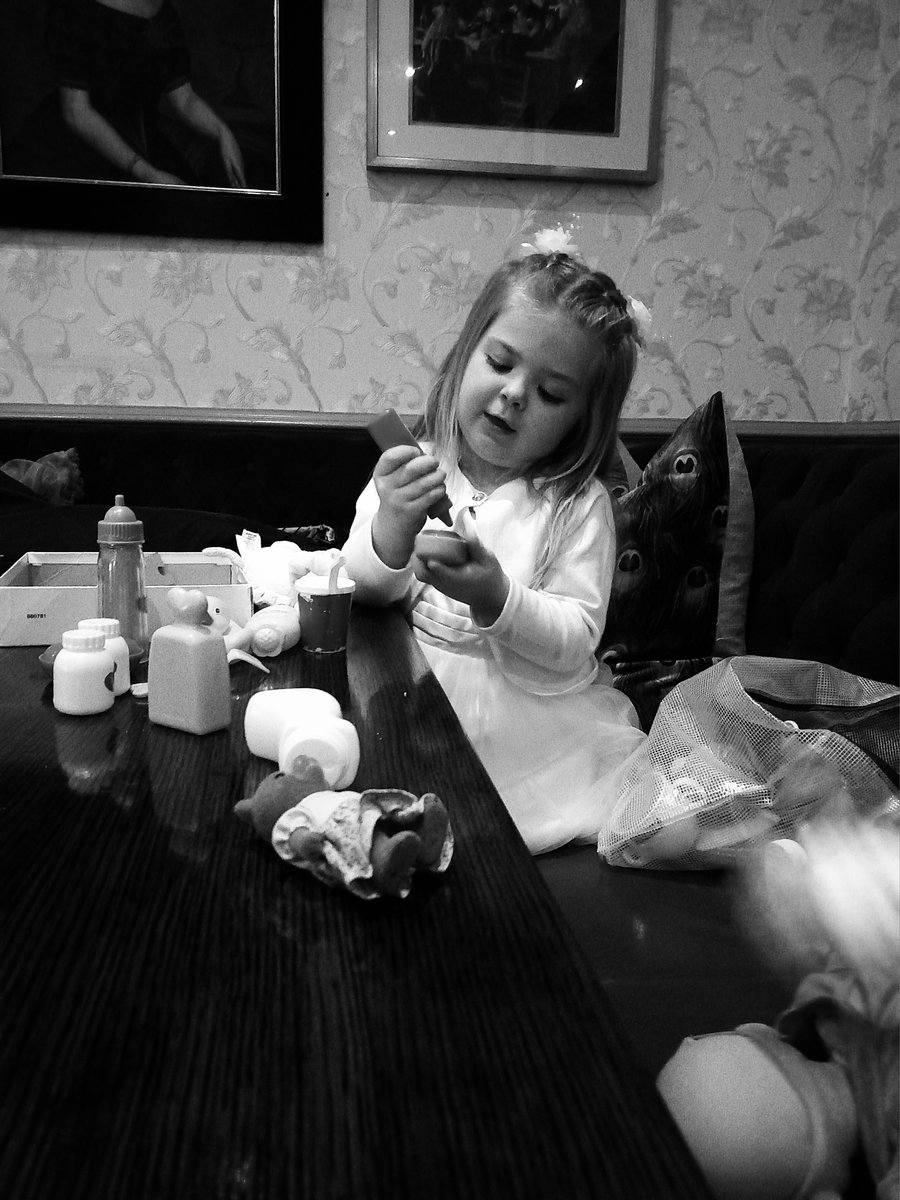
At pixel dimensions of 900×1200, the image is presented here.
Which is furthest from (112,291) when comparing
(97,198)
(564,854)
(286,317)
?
(564,854)

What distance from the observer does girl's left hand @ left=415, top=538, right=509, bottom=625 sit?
841 millimetres

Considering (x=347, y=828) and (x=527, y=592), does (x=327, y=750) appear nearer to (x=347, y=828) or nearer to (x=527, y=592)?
(x=347, y=828)

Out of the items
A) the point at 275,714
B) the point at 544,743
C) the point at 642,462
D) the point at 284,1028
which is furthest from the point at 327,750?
the point at 642,462

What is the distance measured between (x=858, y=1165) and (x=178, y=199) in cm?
192

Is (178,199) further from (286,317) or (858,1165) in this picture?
(858,1165)

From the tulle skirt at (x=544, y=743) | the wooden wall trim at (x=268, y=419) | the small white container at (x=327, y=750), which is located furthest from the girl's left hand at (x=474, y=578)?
the wooden wall trim at (x=268, y=419)

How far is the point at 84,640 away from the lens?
24.0 inches

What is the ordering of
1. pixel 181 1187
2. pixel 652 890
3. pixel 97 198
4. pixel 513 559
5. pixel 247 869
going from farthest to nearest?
pixel 97 198 < pixel 513 559 < pixel 652 890 < pixel 247 869 < pixel 181 1187

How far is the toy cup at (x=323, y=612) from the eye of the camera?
0.79 meters

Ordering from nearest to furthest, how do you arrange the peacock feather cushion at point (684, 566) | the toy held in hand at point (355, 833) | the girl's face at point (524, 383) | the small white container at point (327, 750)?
the toy held in hand at point (355, 833), the small white container at point (327, 750), the girl's face at point (524, 383), the peacock feather cushion at point (684, 566)

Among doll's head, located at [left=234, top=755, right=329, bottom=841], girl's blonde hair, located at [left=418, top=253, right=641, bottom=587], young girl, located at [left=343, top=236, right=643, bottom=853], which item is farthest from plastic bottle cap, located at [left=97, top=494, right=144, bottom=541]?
girl's blonde hair, located at [left=418, top=253, right=641, bottom=587]

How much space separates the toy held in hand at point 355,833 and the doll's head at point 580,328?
0.70 m

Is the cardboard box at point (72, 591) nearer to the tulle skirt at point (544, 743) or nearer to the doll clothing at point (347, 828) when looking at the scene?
the tulle skirt at point (544, 743)

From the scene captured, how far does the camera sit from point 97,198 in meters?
1.81
